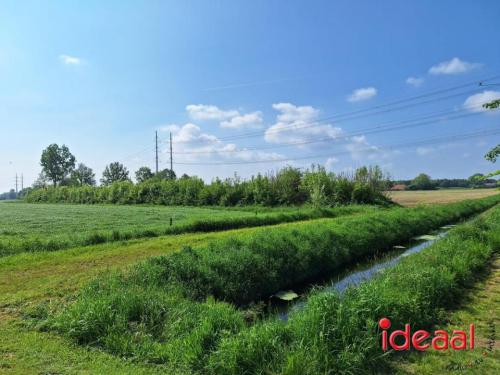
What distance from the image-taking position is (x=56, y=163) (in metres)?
104

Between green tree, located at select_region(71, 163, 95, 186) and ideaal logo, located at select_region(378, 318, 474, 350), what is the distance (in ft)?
374

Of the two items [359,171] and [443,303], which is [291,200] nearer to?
[359,171]

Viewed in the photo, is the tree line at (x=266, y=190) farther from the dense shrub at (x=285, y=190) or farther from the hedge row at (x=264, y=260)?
the hedge row at (x=264, y=260)

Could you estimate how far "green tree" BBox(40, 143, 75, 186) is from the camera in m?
102

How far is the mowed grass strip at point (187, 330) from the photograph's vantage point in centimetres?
462

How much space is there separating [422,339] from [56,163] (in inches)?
4604

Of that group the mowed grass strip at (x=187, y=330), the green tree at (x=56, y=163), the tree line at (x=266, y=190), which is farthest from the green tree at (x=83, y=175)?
the mowed grass strip at (x=187, y=330)

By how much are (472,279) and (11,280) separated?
11.9 meters

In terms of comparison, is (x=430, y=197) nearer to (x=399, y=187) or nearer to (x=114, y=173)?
(x=399, y=187)

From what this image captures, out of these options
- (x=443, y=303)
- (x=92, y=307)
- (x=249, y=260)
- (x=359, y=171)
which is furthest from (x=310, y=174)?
(x=92, y=307)

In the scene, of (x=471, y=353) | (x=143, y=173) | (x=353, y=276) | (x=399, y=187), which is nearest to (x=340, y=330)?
(x=471, y=353)

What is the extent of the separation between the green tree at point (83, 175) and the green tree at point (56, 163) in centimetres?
247

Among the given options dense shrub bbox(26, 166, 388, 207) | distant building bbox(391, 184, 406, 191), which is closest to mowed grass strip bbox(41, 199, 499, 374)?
dense shrub bbox(26, 166, 388, 207)

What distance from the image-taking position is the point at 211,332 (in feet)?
17.5
